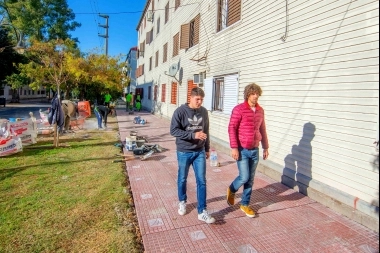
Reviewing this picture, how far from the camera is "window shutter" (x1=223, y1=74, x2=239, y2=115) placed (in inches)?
292

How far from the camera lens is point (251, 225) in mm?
3363

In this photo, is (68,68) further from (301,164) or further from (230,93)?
(301,164)

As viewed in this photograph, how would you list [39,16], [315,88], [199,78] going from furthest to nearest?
[39,16] → [199,78] → [315,88]

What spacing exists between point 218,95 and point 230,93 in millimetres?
1075

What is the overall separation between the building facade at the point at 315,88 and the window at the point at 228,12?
3cm

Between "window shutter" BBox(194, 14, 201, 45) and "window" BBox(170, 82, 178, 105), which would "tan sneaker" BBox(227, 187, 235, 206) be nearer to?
"window shutter" BBox(194, 14, 201, 45)

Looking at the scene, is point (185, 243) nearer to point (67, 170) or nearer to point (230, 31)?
point (67, 170)

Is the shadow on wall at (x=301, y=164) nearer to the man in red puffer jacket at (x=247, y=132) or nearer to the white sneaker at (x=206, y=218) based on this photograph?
the man in red puffer jacket at (x=247, y=132)

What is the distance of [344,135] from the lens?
3756mm

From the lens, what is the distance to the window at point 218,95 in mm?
8586

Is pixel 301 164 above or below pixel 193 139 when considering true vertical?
below

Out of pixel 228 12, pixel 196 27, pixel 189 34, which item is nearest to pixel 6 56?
pixel 189 34

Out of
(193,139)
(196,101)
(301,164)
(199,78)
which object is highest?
(199,78)

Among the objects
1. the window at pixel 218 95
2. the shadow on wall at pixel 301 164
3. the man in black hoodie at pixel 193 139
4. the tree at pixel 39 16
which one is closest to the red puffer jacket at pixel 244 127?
the man in black hoodie at pixel 193 139
